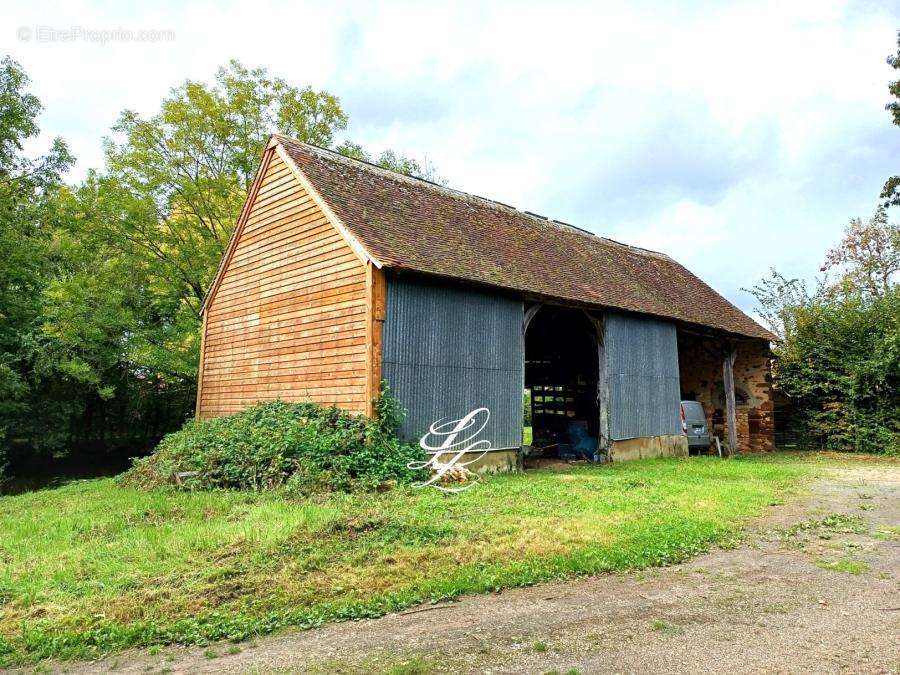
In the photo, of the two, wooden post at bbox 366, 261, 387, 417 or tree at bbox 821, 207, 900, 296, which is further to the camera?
tree at bbox 821, 207, 900, 296

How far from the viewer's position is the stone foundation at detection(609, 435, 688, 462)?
1479 centimetres

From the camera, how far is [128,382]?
20.2m

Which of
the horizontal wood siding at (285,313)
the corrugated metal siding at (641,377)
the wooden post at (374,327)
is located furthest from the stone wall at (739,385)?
the horizontal wood siding at (285,313)

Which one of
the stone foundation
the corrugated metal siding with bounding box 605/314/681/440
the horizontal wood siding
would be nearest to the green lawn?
the horizontal wood siding

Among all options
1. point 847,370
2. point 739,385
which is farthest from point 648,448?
point 847,370

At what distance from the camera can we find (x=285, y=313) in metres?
13.2

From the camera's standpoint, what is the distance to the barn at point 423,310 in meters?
11.3

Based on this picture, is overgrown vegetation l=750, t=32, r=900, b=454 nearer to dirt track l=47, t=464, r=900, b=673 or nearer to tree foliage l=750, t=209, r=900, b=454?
tree foliage l=750, t=209, r=900, b=454

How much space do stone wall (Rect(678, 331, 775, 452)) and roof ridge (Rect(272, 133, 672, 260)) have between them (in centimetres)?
379

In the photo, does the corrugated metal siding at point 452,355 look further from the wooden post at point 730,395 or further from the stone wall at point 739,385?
the stone wall at point 739,385

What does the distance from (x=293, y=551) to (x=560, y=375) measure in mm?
15356

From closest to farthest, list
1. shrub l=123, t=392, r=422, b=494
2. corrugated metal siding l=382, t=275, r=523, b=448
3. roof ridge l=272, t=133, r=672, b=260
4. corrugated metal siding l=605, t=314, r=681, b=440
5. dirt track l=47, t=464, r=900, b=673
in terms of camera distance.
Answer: dirt track l=47, t=464, r=900, b=673
shrub l=123, t=392, r=422, b=494
corrugated metal siding l=382, t=275, r=523, b=448
roof ridge l=272, t=133, r=672, b=260
corrugated metal siding l=605, t=314, r=681, b=440

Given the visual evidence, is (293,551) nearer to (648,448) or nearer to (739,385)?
(648,448)

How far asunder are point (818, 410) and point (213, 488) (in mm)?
18120
